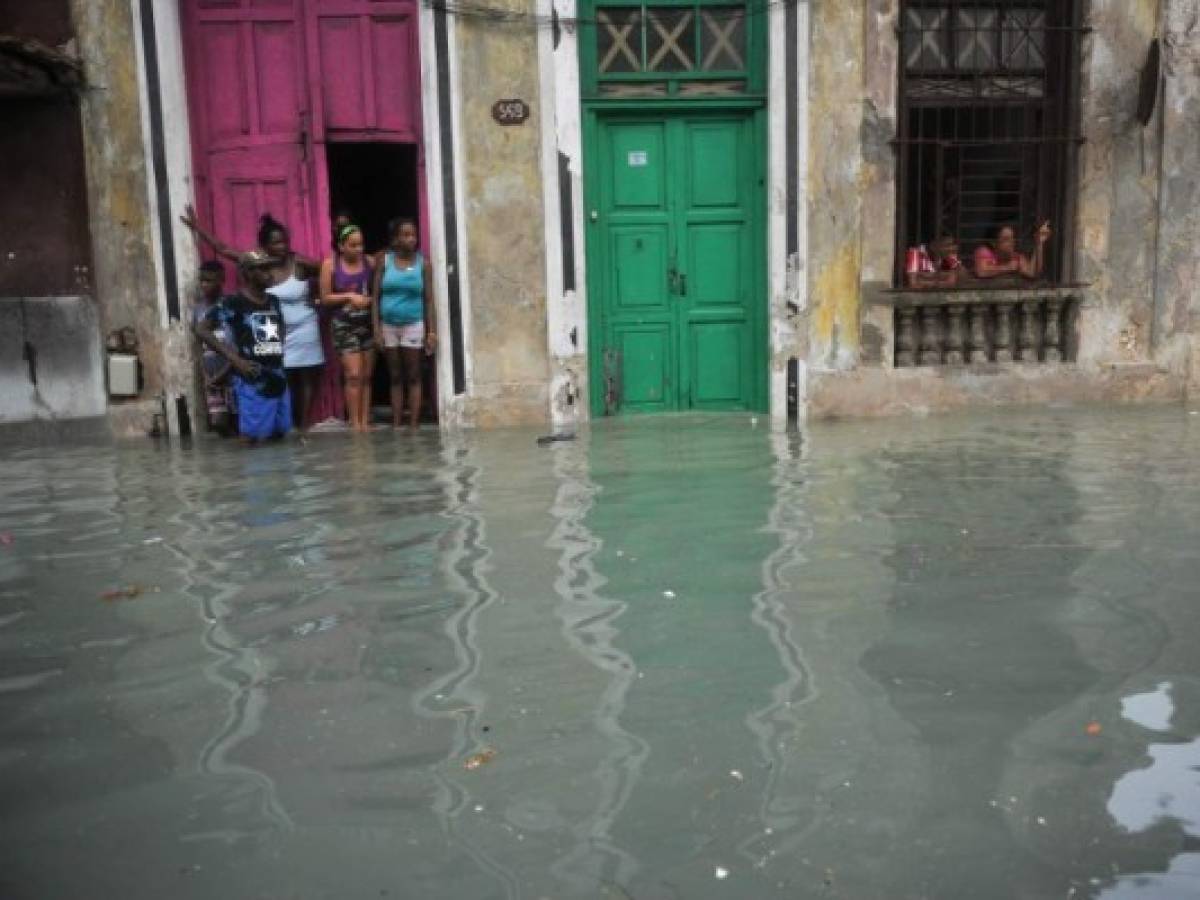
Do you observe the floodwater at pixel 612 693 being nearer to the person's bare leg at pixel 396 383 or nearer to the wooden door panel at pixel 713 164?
the person's bare leg at pixel 396 383

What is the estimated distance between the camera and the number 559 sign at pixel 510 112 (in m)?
8.17

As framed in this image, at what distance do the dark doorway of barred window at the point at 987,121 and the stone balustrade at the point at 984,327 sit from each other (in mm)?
257

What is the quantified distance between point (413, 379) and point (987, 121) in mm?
4565

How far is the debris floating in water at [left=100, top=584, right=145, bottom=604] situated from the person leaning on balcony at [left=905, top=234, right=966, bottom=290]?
6042 mm

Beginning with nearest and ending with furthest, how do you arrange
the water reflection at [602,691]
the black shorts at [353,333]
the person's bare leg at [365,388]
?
1. the water reflection at [602,691]
2. the black shorts at [353,333]
3. the person's bare leg at [365,388]

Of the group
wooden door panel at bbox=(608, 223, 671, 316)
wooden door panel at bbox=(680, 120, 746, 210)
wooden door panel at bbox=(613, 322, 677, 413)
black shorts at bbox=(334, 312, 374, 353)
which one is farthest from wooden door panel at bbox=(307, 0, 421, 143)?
wooden door panel at bbox=(613, 322, 677, 413)

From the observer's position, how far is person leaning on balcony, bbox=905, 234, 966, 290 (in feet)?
28.3

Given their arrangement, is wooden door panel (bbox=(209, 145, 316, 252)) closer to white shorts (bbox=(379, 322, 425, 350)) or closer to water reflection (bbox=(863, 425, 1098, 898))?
white shorts (bbox=(379, 322, 425, 350))

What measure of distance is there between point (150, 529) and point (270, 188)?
3.74 meters

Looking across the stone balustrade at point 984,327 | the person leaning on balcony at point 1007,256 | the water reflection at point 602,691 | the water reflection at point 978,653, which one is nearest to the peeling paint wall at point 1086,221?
the stone balustrade at point 984,327

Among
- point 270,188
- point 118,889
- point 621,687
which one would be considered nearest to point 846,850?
point 621,687

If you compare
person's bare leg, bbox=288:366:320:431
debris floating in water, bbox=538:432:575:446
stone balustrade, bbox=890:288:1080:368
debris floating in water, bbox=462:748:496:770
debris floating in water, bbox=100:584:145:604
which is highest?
stone balustrade, bbox=890:288:1080:368

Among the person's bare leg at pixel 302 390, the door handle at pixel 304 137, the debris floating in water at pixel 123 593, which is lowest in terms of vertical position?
the debris floating in water at pixel 123 593

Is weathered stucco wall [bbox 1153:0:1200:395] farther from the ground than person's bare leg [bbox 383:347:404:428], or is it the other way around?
weathered stucco wall [bbox 1153:0:1200:395]
